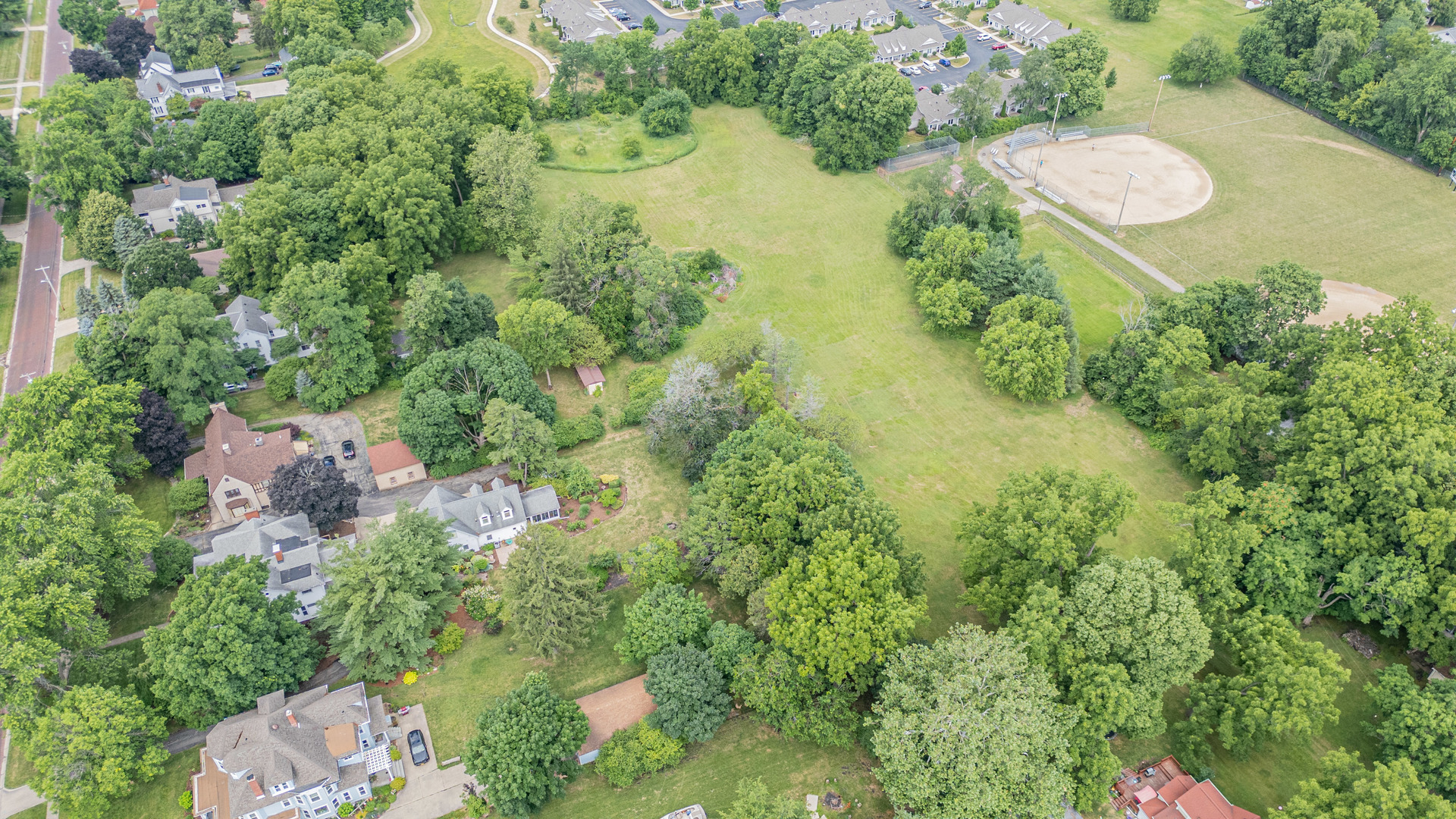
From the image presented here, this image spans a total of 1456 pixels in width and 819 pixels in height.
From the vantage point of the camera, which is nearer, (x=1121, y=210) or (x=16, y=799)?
(x=16, y=799)

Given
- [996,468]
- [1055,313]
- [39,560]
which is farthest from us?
[1055,313]

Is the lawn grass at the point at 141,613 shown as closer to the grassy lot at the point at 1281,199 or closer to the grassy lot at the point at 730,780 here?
Result: the grassy lot at the point at 730,780

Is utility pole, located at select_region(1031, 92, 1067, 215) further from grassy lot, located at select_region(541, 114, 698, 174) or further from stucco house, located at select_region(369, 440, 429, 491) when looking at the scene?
stucco house, located at select_region(369, 440, 429, 491)

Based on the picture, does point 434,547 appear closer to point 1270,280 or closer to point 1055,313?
point 1055,313

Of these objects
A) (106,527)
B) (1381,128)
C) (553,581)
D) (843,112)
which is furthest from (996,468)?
(1381,128)

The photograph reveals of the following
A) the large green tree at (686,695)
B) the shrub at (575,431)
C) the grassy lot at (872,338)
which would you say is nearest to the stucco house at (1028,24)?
the grassy lot at (872,338)

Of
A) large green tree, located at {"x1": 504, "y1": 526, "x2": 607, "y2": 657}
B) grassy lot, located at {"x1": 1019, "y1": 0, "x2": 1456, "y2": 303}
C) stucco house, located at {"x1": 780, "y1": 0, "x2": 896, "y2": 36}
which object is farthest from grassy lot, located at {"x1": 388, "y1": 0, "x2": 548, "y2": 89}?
large green tree, located at {"x1": 504, "y1": 526, "x2": 607, "y2": 657}

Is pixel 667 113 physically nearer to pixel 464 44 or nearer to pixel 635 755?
pixel 464 44

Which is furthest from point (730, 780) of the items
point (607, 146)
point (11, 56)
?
point (11, 56)
